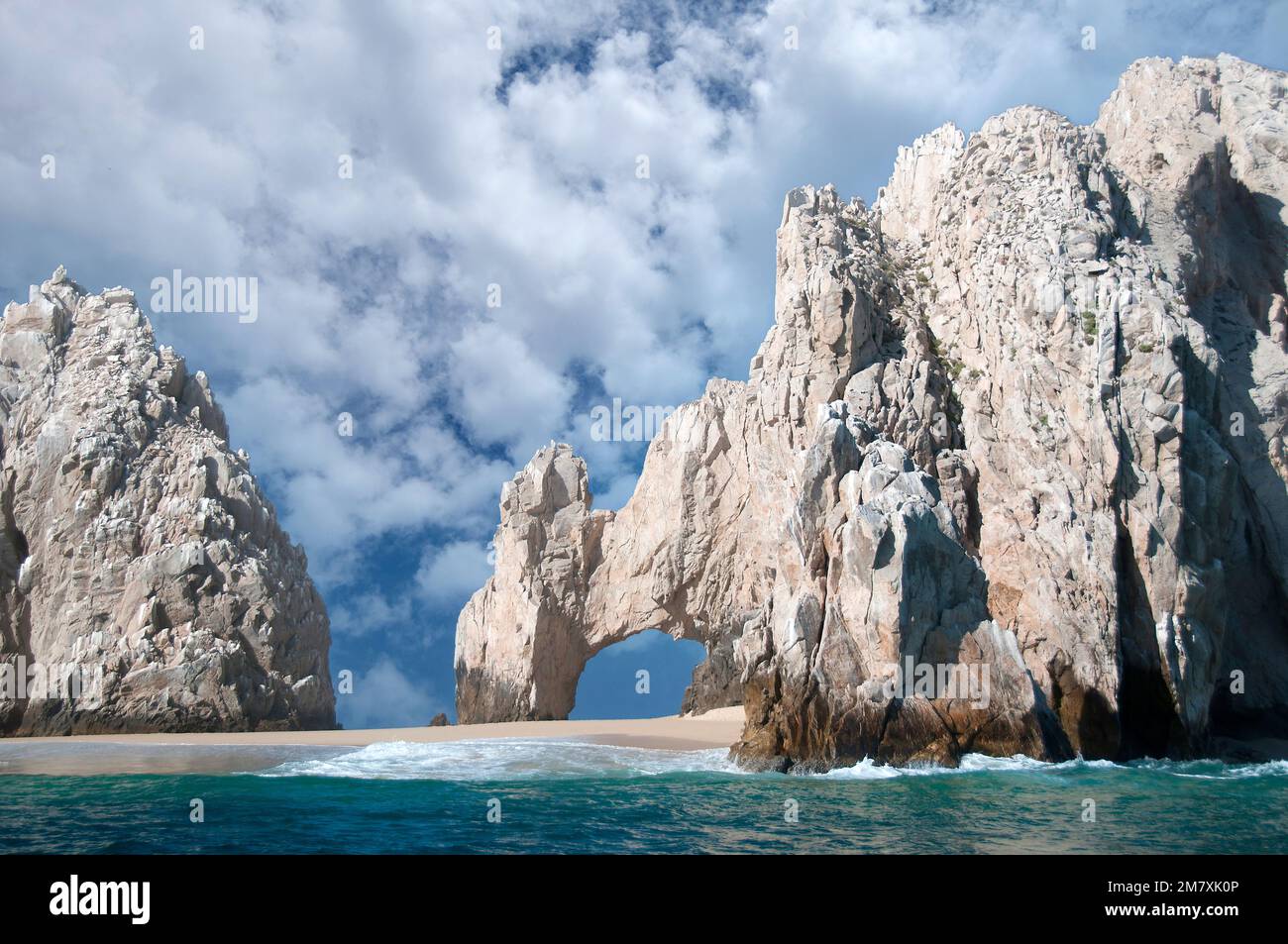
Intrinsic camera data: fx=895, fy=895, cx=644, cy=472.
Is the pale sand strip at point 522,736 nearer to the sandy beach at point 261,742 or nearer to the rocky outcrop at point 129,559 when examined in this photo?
the sandy beach at point 261,742

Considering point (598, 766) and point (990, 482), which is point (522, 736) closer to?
point (598, 766)

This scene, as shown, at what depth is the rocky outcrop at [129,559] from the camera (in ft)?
102

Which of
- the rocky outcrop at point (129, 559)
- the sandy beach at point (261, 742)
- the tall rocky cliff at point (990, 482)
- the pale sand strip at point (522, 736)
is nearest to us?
the sandy beach at point (261, 742)

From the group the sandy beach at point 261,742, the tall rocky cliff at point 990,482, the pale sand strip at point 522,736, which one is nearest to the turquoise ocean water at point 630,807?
the sandy beach at point 261,742

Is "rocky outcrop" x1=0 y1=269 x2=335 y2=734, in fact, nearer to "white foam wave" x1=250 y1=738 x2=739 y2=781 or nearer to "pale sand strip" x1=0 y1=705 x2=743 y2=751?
"pale sand strip" x1=0 y1=705 x2=743 y2=751

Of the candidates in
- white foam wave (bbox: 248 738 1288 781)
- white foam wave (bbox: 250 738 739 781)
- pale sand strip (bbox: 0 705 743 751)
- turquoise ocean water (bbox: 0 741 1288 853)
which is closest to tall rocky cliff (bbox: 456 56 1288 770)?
white foam wave (bbox: 248 738 1288 781)

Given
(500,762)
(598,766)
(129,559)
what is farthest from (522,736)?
(129,559)

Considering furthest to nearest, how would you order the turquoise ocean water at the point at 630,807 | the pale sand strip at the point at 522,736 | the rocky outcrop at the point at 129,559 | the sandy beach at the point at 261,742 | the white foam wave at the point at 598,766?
the rocky outcrop at the point at 129,559 < the pale sand strip at the point at 522,736 < the sandy beach at the point at 261,742 < the white foam wave at the point at 598,766 < the turquoise ocean water at the point at 630,807

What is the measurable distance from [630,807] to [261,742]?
1615 centimetres

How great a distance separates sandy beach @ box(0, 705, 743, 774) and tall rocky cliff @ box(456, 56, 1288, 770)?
3.82 m

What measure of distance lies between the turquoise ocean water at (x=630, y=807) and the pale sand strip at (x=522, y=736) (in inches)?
172

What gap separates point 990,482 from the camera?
25516 mm

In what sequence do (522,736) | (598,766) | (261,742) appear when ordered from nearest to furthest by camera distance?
(598,766), (261,742), (522,736)
